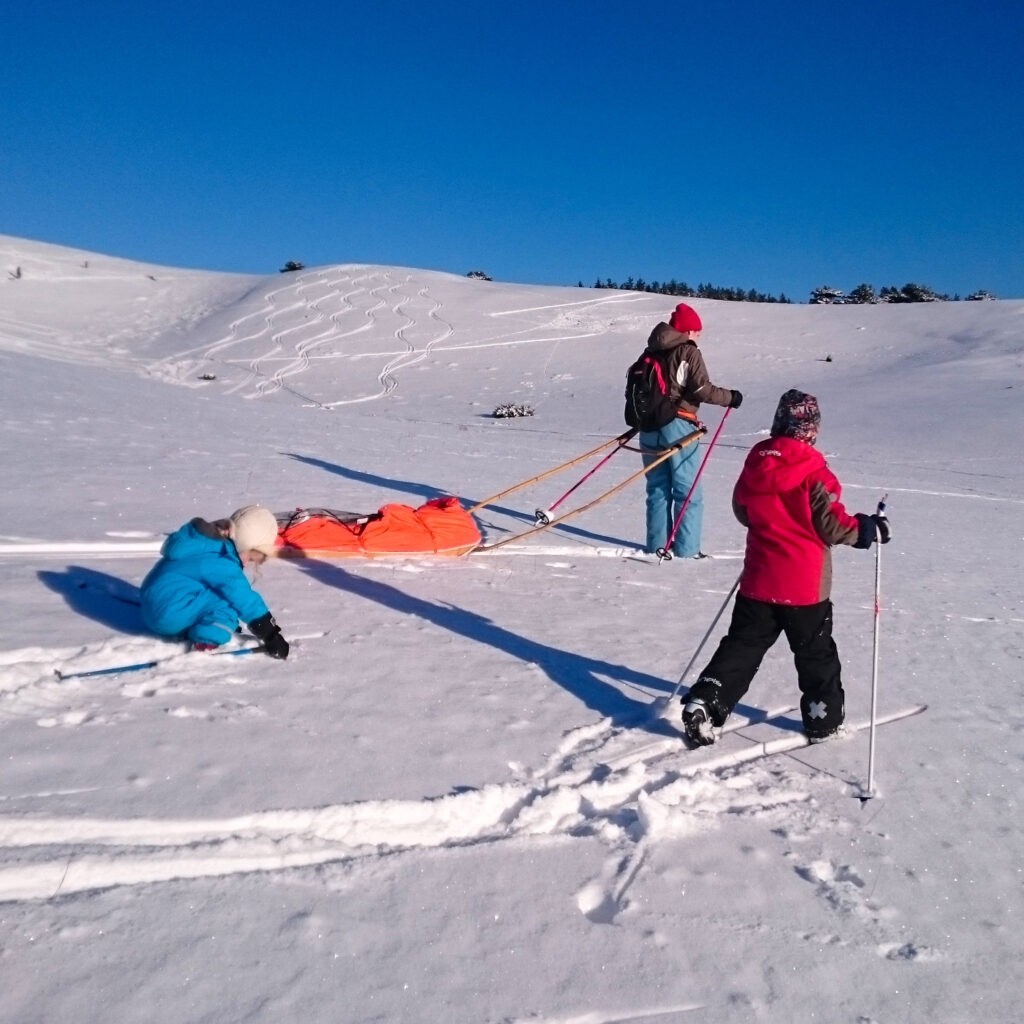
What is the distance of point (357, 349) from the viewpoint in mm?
26969

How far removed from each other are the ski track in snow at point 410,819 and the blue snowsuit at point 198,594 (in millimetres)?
278

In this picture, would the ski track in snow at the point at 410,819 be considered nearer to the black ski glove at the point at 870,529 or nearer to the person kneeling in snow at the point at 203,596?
the person kneeling in snow at the point at 203,596

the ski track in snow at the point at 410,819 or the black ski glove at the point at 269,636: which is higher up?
the black ski glove at the point at 269,636

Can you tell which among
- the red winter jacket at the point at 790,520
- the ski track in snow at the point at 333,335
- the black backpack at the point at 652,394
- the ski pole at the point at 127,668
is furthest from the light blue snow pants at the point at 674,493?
the ski track in snow at the point at 333,335

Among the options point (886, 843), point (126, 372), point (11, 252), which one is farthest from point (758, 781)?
point (11, 252)

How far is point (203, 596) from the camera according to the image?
13.9 feet

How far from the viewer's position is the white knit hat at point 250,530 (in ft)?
14.2

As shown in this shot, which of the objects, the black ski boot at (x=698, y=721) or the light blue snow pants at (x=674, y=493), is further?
the light blue snow pants at (x=674, y=493)

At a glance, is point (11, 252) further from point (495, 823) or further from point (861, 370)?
point (495, 823)

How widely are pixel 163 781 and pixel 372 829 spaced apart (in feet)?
2.51

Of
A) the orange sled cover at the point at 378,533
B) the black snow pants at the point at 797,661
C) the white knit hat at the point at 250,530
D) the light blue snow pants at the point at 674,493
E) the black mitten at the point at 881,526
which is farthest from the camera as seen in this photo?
the light blue snow pants at the point at 674,493

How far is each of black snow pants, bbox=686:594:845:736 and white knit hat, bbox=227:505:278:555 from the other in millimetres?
2193

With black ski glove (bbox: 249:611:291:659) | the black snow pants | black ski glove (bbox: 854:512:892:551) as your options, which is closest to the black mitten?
black ski glove (bbox: 854:512:892:551)

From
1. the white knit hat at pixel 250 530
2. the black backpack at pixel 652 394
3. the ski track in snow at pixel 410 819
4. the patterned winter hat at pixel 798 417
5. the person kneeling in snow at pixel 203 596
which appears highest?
the black backpack at pixel 652 394
